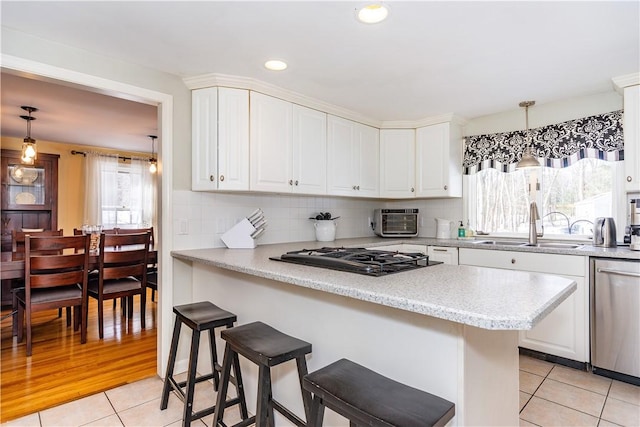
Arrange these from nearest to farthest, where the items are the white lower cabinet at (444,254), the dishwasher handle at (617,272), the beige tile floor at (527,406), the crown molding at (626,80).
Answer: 1. the beige tile floor at (527,406)
2. the dishwasher handle at (617,272)
3. the crown molding at (626,80)
4. the white lower cabinet at (444,254)

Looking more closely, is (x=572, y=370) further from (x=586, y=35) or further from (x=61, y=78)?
(x=61, y=78)

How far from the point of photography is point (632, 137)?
8.30 feet

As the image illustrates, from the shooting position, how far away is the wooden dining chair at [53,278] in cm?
282

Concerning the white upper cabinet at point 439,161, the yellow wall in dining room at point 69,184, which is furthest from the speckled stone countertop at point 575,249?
the yellow wall in dining room at point 69,184

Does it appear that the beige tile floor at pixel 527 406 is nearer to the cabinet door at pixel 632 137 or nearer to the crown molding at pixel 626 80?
the cabinet door at pixel 632 137

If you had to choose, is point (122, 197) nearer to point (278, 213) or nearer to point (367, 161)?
point (278, 213)

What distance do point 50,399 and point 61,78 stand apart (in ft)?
6.48

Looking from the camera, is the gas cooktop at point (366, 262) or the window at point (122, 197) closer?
the gas cooktop at point (366, 262)

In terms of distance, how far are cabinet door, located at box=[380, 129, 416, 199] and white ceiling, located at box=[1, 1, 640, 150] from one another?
0.87 meters

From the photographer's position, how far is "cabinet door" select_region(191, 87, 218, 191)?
2.51 m

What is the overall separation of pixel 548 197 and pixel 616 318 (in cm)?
123

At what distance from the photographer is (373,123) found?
367 centimetres

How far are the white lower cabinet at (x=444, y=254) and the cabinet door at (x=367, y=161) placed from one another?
86cm

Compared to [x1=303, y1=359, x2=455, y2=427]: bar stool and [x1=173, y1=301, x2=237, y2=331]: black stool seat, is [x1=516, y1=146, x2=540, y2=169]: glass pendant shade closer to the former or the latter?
[x1=303, y1=359, x2=455, y2=427]: bar stool
